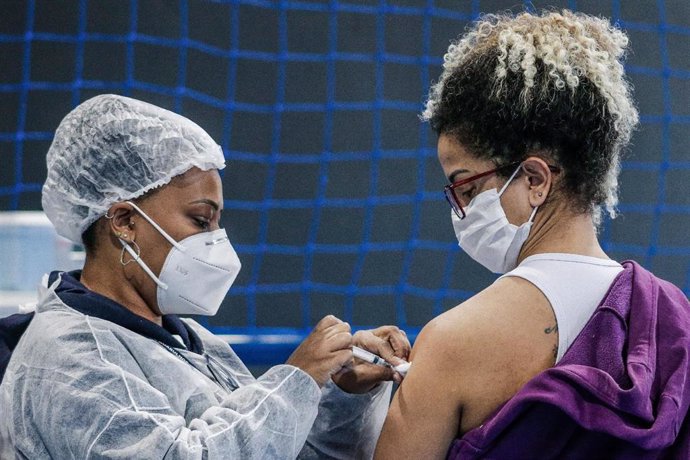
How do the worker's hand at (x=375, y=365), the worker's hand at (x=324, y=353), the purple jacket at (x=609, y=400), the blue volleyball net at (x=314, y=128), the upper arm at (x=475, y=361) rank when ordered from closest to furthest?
the purple jacket at (x=609, y=400)
the upper arm at (x=475, y=361)
the worker's hand at (x=324, y=353)
the worker's hand at (x=375, y=365)
the blue volleyball net at (x=314, y=128)

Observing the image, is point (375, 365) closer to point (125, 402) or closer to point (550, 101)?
point (125, 402)

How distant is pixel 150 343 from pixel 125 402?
0.16 metres

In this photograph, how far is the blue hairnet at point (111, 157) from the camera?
1.63 meters

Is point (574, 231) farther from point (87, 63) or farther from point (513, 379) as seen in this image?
point (87, 63)

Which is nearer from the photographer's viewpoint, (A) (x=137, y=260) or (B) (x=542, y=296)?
(B) (x=542, y=296)

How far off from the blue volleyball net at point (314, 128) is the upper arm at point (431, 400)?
263 centimetres

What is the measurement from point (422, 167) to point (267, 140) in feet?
2.08

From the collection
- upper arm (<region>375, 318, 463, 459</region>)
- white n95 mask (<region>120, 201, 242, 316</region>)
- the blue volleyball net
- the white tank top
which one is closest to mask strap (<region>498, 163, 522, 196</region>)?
the white tank top

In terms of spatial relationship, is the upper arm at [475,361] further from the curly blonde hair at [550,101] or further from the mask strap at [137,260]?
the mask strap at [137,260]

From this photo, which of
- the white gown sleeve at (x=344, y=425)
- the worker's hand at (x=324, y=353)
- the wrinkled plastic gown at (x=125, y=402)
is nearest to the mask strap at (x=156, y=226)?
the wrinkled plastic gown at (x=125, y=402)

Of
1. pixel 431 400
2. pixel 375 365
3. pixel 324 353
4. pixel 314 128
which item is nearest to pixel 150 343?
pixel 324 353

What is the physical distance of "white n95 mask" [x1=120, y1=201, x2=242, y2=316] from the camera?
5.41ft

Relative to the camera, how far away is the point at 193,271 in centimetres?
166

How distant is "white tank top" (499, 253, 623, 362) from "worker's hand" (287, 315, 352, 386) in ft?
1.03
